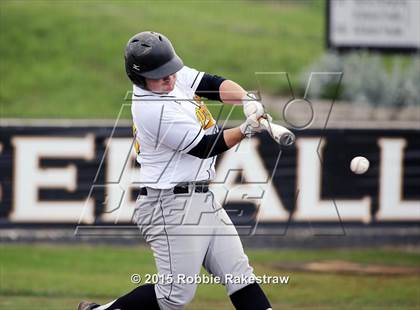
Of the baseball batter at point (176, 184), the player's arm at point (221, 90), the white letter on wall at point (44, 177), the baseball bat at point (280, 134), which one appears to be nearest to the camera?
the baseball bat at point (280, 134)

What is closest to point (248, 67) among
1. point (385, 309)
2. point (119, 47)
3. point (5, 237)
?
point (119, 47)

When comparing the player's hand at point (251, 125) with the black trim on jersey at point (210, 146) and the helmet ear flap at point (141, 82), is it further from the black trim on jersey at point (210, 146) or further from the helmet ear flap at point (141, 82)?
the helmet ear flap at point (141, 82)

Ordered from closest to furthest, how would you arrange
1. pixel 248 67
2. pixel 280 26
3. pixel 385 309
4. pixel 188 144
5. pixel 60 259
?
pixel 188 144 → pixel 385 309 → pixel 60 259 → pixel 248 67 → pixel 280 26

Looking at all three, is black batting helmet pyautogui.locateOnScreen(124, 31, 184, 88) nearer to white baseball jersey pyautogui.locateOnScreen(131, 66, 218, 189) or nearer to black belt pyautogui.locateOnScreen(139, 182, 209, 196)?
white baseball jersey pyautogui.locateOnScreen(131, 66, 218, 189)

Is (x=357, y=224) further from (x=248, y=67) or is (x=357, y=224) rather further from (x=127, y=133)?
(x=248, y=67)

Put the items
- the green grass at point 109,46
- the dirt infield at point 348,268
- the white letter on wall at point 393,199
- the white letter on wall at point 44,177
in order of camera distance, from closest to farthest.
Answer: the dirt infield at point 348,268
the white letter on wall at point 44,177
the white letter on wall at point 393,199
the green grass at point 109,46

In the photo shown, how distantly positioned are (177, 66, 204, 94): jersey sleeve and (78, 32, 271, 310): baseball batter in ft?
0.13

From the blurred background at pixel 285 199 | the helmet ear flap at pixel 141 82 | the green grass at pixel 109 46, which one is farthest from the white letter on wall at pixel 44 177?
the helmet ear flap at pixel 141 82

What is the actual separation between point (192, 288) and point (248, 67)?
446 inches

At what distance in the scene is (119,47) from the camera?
17.0 meters

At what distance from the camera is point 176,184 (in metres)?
5.87

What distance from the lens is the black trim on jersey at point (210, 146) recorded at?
5645 mm

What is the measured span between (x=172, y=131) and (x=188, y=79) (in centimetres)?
51

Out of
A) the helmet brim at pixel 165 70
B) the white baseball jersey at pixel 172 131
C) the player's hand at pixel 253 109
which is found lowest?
the white baseball jersey at pixel 172 131
